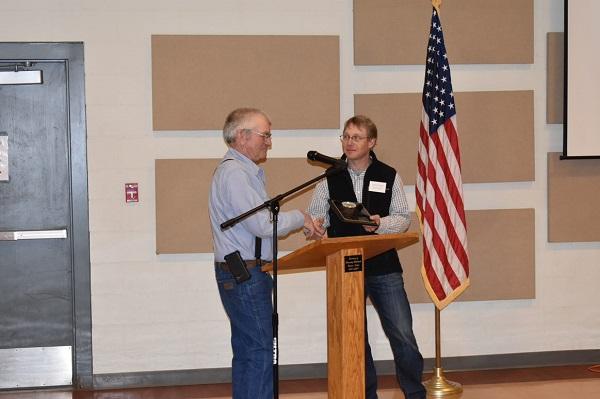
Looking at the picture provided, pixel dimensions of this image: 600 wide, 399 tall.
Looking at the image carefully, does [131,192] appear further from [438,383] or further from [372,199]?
[438,383]

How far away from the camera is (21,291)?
5.55 m

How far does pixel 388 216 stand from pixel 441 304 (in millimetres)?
1061

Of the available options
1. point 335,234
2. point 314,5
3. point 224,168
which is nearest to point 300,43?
point 314,5

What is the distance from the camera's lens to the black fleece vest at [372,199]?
4.51 m

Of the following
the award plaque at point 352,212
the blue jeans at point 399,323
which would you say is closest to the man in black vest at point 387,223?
the blue jeans at point 399,323

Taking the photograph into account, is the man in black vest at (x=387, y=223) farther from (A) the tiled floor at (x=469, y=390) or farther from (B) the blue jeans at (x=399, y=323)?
(A) the tiled floor at (x=469, y=390)

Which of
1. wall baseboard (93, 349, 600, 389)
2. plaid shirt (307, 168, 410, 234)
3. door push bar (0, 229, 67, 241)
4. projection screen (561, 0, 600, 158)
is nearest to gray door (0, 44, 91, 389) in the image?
door push bar (0, 229, 67, 241)

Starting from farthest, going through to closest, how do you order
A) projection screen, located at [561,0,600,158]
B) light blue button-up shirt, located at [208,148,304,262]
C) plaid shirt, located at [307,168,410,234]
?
1. projection screen, located at [561,0,600,158]
2. plaid shirt, located at [307,168,410,234]
3. light blue button-up shirt, located at [208,148,304,262]

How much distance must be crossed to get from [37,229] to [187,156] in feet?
3.55

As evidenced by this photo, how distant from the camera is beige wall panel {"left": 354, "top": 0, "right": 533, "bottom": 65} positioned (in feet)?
18.8

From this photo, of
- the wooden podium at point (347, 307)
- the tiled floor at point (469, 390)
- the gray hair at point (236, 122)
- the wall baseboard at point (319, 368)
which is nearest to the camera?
the wooden podium at point (347, 307)

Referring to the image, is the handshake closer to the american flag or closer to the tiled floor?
the american flag

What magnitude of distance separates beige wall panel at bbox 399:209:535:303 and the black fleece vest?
143cm

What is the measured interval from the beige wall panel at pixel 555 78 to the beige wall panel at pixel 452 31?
16 centimetres
